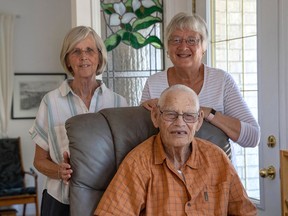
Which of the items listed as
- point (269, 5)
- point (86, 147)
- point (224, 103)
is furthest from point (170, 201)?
point (269, 5)

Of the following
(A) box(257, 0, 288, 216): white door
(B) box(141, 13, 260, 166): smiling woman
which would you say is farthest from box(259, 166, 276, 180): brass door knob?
(B) box(141, 13, 260, 166): smiling woman

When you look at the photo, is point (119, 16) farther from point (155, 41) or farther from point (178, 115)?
point (178, 115)

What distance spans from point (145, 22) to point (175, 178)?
64.5 inches

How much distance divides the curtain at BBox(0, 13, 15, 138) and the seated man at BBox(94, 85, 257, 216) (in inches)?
159

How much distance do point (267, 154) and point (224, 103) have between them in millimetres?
617

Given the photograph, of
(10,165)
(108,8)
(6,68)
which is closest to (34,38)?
(6,68)

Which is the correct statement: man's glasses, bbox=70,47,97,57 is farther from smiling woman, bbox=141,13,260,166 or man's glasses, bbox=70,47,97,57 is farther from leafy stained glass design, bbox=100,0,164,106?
leafy stained glass design, bbox=100,0,164,106

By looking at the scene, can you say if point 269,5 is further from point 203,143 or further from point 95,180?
point 95,180

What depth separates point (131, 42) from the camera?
3.16 meters

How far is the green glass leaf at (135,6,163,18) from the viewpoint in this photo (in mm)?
3182

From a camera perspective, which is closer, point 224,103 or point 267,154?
point 224,103

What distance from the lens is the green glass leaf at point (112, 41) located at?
3.11 m

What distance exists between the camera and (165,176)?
6.00 ft

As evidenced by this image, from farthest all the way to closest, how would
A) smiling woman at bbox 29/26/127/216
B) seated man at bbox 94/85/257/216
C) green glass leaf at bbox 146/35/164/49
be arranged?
green glass leaf at bbox 146/35/164/49, smiling woman at bbox 29/26/127/216, seated man at bbox 94/85/257/216
